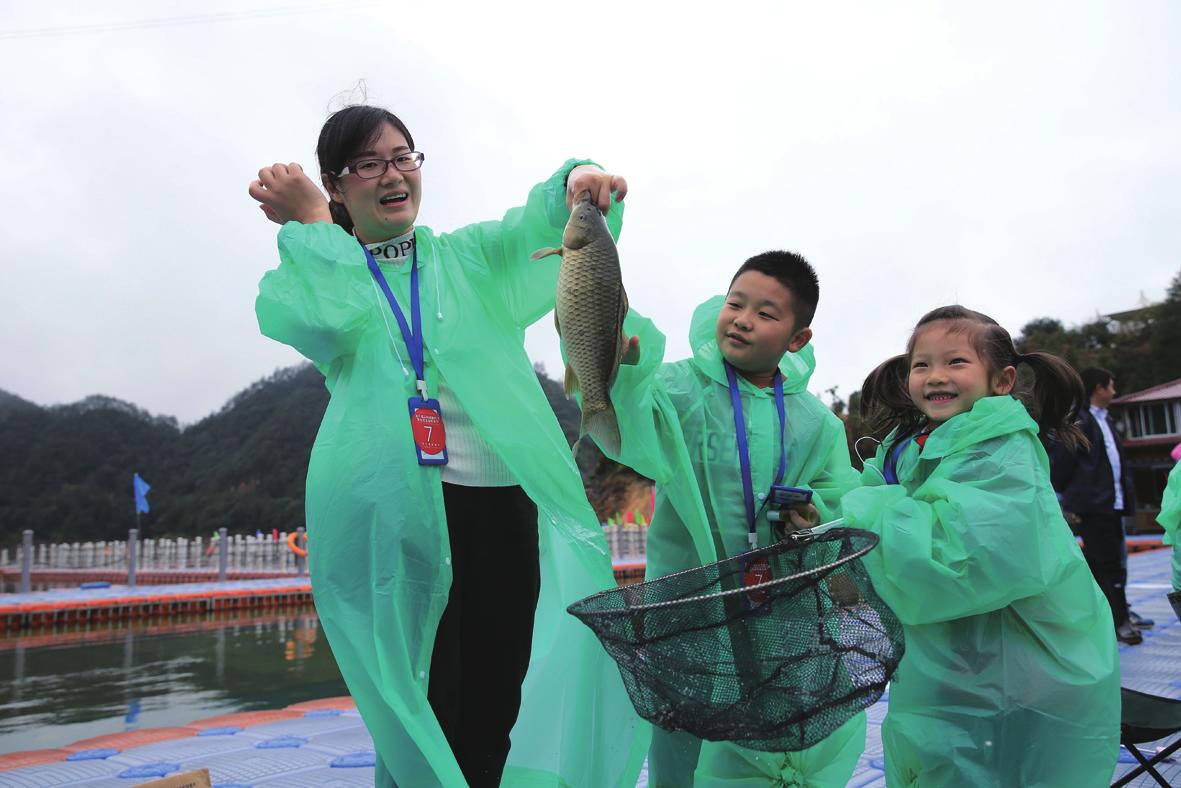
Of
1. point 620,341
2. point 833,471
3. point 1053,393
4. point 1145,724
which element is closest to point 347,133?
point 620,341

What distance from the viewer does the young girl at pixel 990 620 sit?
1.96 m

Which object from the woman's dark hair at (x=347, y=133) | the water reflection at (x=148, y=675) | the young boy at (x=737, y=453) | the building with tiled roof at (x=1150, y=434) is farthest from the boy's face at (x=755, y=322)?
the building with tiled roof at (x=1150, y=434)

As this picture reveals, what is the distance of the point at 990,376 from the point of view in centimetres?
237

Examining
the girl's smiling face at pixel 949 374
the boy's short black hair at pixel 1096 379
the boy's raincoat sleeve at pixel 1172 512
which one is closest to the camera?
the girl's smiling face at pixel 949 374

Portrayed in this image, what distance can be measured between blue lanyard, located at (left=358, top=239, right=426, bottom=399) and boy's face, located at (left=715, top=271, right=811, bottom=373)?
2.92ft

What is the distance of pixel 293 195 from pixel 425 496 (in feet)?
2.71

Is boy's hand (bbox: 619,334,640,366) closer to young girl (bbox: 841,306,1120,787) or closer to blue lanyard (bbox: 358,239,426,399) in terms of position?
blue lanyard (bbox: 358,239,426,399)

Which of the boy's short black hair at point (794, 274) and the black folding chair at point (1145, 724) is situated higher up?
the boy's short black hair at point (794, 274)

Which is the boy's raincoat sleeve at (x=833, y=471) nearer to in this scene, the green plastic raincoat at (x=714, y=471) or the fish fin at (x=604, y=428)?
the green plastic raincoat at (x=714, y=471)

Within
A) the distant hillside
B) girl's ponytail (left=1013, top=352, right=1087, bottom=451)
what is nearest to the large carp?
girl's ponytail (left=1013, top=352, right=1087, bottom=451)

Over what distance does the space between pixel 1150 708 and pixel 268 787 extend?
10.2 feet

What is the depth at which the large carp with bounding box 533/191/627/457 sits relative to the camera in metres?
1.71

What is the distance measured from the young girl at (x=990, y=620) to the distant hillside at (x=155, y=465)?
3419 centimetres

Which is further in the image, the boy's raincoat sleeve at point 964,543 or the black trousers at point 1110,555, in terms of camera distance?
the black trousers at point 1110,555
